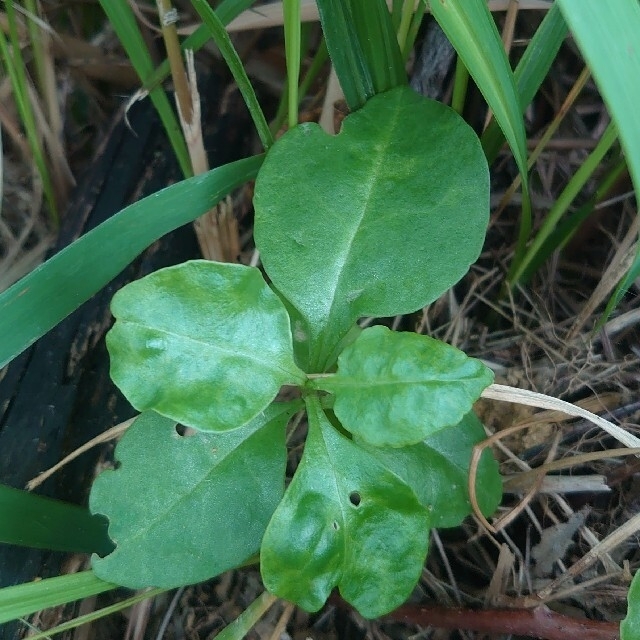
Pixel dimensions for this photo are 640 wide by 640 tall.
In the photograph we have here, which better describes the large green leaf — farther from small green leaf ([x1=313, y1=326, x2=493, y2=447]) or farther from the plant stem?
the plant stem

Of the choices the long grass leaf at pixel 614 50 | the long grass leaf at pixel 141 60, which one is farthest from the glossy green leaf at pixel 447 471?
the long grass leaf at pixel 141 60

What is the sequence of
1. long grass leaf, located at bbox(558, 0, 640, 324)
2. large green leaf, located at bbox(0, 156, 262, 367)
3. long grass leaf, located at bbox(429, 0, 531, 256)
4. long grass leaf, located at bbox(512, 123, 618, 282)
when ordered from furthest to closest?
long grass leaf, located at bbox(512, 123, 618, 282)
large green leaf, located at bbox(0, 156, 262, 367)
long grass leaf, located at bbox(429, 0, 531, 256)
long grass leaf, located at bbox(558, 0, 640, 324)

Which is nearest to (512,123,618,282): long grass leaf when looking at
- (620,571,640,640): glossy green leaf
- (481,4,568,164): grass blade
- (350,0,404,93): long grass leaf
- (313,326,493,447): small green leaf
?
(481,4,568,164): grass blade

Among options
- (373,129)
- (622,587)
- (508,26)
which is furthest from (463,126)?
(622,587)

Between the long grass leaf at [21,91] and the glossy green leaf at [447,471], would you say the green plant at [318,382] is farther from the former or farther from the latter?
the long grass leaf at [21,91]

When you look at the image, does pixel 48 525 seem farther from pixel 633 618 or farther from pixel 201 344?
pixel 633 618

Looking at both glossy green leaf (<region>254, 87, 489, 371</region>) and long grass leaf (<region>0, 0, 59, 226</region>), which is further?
long grass leaf (<region>0, 0, 59, 226</region>)
